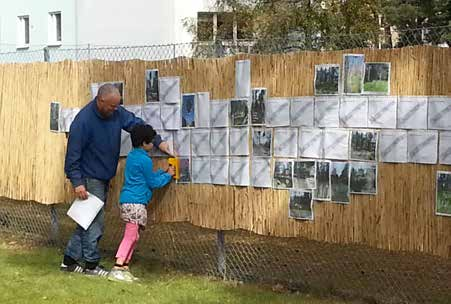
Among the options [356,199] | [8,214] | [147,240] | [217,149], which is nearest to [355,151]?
[356,199]

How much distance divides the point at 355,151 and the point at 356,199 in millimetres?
402

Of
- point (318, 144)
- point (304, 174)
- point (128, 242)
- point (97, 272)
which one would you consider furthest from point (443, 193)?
point (97, 272)

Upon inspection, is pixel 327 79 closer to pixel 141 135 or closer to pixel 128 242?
pixel 141 135

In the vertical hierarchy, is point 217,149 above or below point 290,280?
above

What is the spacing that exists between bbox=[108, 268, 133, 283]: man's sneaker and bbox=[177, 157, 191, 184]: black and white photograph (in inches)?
41.6

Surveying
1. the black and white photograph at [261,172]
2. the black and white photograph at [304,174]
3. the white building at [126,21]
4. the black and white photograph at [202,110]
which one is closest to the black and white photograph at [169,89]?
the black and white photograph at [202,110]

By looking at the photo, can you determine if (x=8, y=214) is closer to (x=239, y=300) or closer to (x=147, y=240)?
Answer: (x=147, y=240)

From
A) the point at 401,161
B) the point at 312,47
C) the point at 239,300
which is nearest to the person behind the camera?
the point at 401,161

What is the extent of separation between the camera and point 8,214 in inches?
467

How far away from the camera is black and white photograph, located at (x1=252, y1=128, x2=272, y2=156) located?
7.64 meters

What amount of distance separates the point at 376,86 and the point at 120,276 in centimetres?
311

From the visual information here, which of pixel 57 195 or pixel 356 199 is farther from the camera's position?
pixel 57 195

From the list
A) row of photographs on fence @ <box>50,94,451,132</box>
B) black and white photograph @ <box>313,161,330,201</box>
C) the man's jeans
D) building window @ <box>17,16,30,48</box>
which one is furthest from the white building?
black and white photograph @ <box>313,161,330,201</box>

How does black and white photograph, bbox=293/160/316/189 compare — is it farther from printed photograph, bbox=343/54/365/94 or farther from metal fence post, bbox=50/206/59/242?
metal fence post, bbox=50/206/59/242
